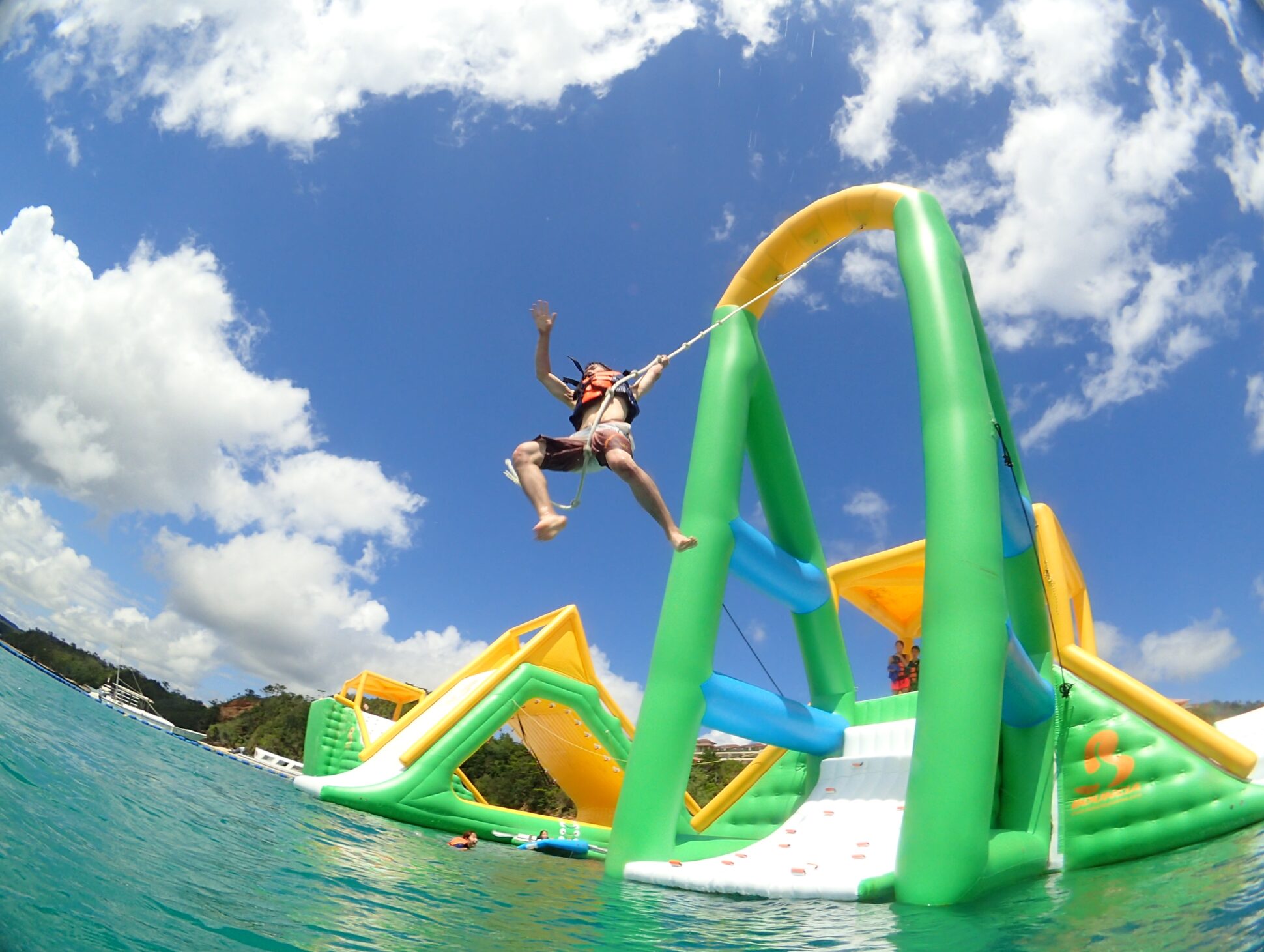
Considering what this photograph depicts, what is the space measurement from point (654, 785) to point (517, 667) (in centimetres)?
853

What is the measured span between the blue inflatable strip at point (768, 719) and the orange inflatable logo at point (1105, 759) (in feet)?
7.18

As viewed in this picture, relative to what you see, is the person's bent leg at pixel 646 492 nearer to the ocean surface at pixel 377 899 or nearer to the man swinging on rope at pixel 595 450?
the man swinging on rope at pixel 595 450

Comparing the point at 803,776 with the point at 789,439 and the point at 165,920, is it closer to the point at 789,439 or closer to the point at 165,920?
the point at 789,439

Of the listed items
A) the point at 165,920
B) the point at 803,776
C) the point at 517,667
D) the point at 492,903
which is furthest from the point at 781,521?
the point at 517,667

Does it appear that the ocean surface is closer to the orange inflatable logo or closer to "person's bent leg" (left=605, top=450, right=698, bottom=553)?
the orange inflatable logo

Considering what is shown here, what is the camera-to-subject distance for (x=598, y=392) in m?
4.79

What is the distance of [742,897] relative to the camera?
433 cm

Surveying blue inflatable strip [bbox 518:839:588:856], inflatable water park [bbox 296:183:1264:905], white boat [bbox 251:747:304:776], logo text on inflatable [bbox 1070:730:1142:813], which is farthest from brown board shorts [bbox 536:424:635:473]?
white boat [bbox 251:747:304:776]

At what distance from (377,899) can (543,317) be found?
3.57 metres

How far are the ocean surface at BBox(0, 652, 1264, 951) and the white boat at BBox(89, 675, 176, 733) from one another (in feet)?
0.49

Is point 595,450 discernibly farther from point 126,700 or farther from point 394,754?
point 394,754

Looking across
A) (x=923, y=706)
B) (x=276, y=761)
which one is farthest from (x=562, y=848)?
(x=276, y=761)

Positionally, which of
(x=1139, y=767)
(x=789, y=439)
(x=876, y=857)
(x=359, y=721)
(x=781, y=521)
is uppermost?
(x=789, y=439)

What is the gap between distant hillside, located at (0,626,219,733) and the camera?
3.29 meters
